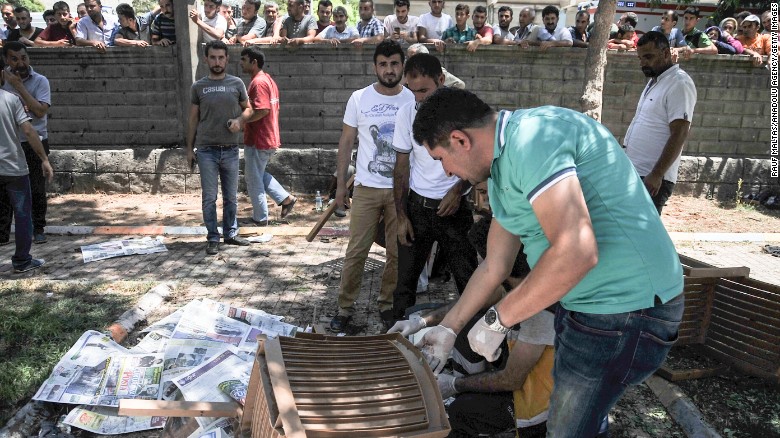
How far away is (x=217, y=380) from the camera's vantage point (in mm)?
3062

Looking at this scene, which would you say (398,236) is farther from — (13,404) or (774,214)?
(774,214)

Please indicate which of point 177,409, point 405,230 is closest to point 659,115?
point 405,230

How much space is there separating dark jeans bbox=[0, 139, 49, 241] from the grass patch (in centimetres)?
143

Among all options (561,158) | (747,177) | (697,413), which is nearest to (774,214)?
(747,177)

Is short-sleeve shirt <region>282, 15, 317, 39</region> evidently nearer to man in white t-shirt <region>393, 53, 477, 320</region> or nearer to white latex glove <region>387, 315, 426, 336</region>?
man in white t-shirt <region>393, 53, 477, 320</region>

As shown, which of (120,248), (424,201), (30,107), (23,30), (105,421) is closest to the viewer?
(105,421)

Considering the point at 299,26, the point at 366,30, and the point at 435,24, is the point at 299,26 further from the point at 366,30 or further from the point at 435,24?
the point at 435,24

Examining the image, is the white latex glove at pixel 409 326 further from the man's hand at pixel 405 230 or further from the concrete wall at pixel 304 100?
the concrete wall at pixel 304 100

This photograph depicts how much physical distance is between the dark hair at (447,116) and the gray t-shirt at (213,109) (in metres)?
4.46

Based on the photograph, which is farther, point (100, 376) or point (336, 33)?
point (336, 33)

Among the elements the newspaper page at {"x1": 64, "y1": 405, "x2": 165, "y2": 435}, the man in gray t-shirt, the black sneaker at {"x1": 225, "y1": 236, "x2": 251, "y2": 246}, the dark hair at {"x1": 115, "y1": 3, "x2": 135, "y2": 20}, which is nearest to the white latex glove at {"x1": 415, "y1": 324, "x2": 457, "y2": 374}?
the newspaper page at {"x1": 64, "y1": 405, "x2": 165, "y2": 435}

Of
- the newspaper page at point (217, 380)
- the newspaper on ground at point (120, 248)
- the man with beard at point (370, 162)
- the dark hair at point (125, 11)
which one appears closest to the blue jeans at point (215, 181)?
the newspaper on ground at point (120, 248)

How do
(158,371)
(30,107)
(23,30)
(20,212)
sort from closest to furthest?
(158,371) → (20,212) → (30,107) → (23,30)

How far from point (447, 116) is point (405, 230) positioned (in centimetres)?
217
